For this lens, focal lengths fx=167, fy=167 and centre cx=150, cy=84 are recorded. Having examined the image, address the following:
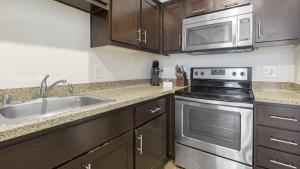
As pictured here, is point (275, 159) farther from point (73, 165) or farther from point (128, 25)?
point (128, 25)

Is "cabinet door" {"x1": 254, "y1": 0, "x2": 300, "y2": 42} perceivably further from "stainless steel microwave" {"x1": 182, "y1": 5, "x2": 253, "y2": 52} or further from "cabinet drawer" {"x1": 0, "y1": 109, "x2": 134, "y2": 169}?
"cabinet drawer" {"x1": 0, "y1": 109, "x2": 134, "y2": 169}

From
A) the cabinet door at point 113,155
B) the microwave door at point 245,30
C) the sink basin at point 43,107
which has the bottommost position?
the cabinet door at point 113,155

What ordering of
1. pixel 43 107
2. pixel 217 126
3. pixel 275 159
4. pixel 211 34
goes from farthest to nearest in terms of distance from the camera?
pixel 211 34 < pixel 217 126 < pixel 275 159 < pixel 43 107

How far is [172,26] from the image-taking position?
6.98 feet

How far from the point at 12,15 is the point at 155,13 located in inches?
58.5

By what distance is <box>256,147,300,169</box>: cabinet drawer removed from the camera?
1.23m

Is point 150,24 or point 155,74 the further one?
point 155,74

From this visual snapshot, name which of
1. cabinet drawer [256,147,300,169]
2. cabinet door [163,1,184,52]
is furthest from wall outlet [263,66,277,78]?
cabinet door [163,1,184,52]

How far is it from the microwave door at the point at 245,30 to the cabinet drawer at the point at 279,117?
0.64 meters

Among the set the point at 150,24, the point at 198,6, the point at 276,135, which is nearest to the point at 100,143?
the point at 276,135

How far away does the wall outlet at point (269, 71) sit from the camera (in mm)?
1802

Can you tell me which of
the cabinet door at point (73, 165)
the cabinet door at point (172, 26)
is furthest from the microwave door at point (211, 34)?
the cabinet door at point (73, 165)

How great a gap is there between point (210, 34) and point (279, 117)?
1021mm

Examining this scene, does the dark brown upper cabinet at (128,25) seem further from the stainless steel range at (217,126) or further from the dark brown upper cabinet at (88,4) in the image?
the stainless steel range at (217,126)
